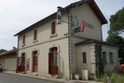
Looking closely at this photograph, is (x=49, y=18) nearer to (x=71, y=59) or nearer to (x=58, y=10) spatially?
(x=58, y=10)

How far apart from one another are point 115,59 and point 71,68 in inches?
204

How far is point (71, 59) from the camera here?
1196cm

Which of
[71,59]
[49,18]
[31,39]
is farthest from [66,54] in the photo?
[31,39]

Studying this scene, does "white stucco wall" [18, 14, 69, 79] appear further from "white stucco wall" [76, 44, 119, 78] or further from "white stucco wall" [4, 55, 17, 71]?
"white stucco wall" [4, 55, 17, 71]

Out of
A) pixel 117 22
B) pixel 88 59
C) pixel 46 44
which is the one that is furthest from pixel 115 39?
pixel 46 44

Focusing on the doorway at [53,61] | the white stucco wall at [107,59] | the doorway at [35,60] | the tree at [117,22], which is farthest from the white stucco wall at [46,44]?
the tree at [117,22]

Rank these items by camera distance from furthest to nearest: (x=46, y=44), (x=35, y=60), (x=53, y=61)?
(x=35, y=60) < (x=46, y=44) < (x=53, y=61)

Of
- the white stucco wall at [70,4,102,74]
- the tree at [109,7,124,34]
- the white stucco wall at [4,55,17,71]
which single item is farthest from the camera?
the white stucco wall at [4,55,17,71]

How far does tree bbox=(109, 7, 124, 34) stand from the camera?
2154cm

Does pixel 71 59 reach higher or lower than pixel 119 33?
lower

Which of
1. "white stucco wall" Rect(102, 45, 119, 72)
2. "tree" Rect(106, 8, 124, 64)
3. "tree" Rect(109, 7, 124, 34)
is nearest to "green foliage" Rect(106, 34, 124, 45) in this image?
"tree" Rect(106, 8, 124, 64)

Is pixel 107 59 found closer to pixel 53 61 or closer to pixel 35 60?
pixel 53 61

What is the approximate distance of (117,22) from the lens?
22.0m

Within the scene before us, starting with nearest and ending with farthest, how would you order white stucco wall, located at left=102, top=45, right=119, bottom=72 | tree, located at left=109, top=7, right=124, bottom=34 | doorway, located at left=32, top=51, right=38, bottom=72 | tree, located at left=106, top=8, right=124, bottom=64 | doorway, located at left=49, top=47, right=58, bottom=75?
Answer: white stucco wall, located at left=102, top=45, right=119, bottom=72 < doorway, located at left=49, top=47, right=58, bottom=75 < doorway, located at left=32, top=51, right=38, bottom=72 < tree, located at left=106, top=8, right=124, bottom=64 < tree, located at left=109, top=7, right=124, bottom=34
